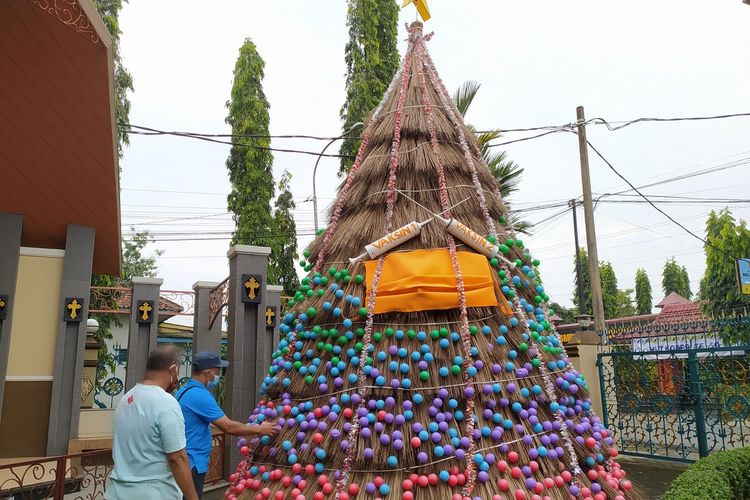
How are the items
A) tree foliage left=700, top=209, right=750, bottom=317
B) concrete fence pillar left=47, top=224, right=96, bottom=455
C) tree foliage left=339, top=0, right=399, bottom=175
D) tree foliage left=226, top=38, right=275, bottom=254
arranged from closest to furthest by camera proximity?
concrete fence pillar left=47, top=224, right=96, bottom=455, tree foliage left=700, top=209, right=750, bottom=317, tree foliage left=339, top=0, right=399, bottom=175, tree foliage left=226, top=38, right=275, bottom=254

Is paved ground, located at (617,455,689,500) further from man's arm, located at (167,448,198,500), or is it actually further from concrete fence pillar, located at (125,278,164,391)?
concrete fence pillar, located at (125,278,164,391)

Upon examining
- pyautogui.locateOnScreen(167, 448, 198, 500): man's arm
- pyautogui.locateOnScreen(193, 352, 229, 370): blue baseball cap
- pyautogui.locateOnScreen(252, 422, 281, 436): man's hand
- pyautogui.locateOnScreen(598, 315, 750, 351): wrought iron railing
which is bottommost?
pyautogui.locateOnScreen(167, 448, 198, 500): man's arm

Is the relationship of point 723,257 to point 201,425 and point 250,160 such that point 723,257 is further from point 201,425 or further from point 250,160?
point 201,425

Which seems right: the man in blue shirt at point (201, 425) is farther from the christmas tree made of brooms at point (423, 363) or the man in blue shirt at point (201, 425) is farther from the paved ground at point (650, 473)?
the paved ground at point (650, 473)

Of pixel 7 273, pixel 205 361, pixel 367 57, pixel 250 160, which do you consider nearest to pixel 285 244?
pixel 250 160

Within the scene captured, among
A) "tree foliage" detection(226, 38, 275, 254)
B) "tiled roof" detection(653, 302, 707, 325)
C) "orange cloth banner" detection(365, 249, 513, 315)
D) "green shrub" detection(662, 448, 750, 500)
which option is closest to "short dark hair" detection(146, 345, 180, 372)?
"orange cloth banner" detection(365, 249, 513, 315)

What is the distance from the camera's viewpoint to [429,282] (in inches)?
149

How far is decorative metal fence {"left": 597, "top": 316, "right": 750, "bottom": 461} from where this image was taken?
22.5ft

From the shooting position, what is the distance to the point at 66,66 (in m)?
6.25

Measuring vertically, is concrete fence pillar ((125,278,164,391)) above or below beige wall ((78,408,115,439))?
above

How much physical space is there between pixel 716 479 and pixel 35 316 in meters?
9.06

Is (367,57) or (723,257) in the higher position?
(367,57)

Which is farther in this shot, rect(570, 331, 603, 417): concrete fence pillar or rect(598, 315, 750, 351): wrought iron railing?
rect(570, 331, 603, 417): concrete fence pillar

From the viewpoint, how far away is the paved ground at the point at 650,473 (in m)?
6.27
